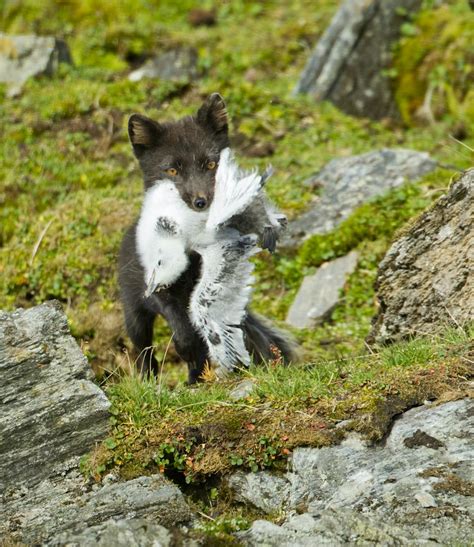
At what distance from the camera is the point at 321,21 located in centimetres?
1752

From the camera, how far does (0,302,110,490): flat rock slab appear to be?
16.0 ft

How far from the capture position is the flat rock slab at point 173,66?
49.1 ft

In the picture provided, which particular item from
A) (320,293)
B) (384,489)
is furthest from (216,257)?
(320,293)

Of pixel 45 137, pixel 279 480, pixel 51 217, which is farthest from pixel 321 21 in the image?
pixel 279 480

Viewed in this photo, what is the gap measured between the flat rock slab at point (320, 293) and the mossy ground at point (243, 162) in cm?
11

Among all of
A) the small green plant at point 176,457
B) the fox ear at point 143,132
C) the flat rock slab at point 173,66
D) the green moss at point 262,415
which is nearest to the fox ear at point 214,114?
the fox ear at point 143,132

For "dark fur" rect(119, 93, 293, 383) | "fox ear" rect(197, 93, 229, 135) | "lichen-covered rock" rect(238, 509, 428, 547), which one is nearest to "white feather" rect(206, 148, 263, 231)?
"dark fur" rect(119, 93, 293, 383)

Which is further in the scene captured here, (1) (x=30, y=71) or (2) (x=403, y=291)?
(1) (x=30, y=71)

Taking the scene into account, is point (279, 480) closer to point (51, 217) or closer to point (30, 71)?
point (51, 217)

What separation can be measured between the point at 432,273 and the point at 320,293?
2923mm

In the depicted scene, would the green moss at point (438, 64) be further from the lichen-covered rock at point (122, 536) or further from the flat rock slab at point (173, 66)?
the lichen-covered rock at point (122, 536)

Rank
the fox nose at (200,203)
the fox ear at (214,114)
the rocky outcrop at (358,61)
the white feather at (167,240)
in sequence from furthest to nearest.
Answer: the rocky outcrop at (358,61) < the fox ear at (214,114) < the fox nose at (200,203) < the white feather at (167,240)

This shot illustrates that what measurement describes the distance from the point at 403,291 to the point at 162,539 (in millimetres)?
2969

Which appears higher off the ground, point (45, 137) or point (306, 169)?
point (45, 137)
